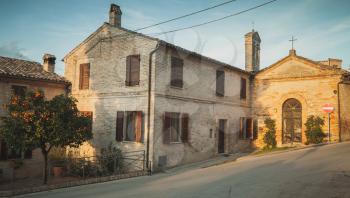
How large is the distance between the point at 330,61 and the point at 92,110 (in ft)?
63.6

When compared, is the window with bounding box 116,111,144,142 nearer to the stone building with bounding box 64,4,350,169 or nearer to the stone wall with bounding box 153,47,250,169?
the stone building with bounding box 64,4,350,169

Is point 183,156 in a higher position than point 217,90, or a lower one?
lower

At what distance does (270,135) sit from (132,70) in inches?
451

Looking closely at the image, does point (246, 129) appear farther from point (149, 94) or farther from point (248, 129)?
point (149, 94)

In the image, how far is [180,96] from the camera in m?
15.8

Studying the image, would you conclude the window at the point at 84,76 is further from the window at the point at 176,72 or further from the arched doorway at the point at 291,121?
the arched doorway at the point at 291,121

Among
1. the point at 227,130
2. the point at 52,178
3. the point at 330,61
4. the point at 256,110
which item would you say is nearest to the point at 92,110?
the point at 52,178

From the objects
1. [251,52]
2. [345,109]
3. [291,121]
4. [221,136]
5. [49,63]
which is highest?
[251,52]

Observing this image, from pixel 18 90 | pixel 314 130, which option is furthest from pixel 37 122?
pixel 314 130

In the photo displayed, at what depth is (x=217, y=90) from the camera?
1873 cm

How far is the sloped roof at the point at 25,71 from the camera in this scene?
52.5ft

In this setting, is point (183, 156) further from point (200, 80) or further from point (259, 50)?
point (259, 50)

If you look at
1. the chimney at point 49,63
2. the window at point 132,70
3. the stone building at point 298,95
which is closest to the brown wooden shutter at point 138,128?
the window at point 132,70

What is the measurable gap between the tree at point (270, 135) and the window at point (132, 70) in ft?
36.5
